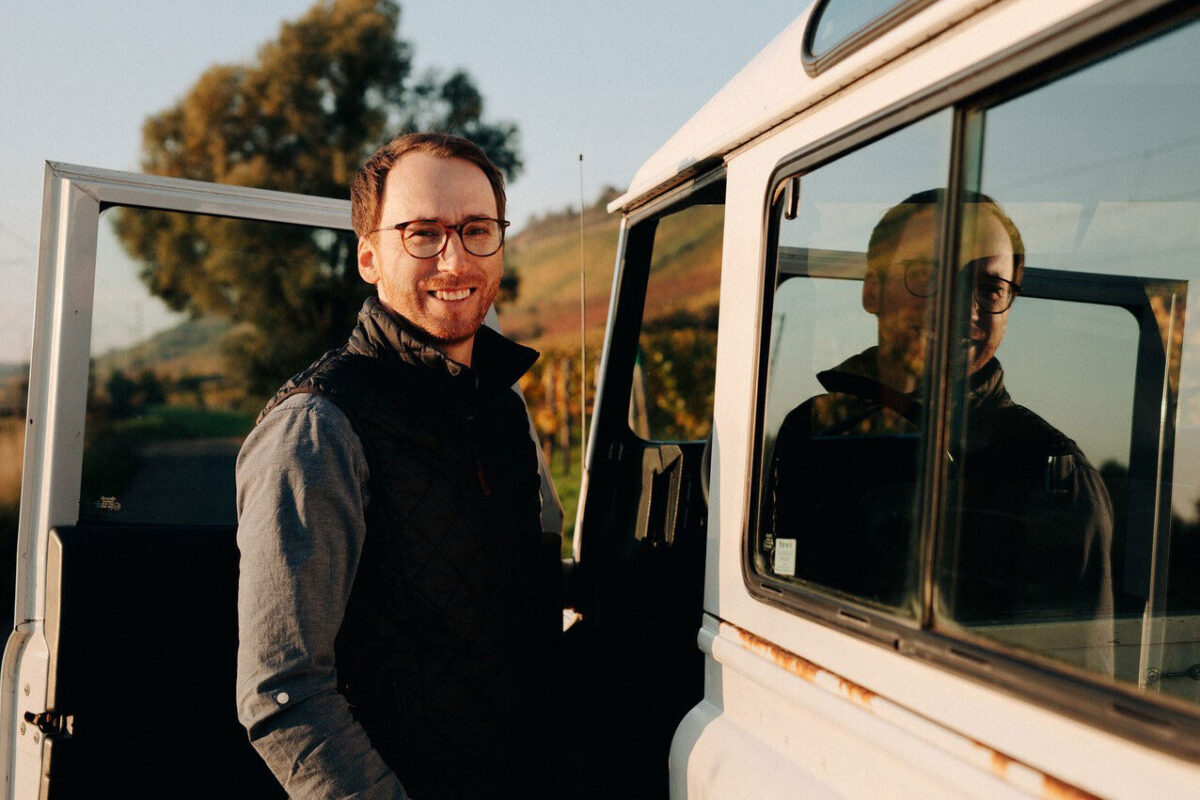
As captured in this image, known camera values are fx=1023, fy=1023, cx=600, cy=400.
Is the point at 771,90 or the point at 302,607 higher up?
the point at 771,90

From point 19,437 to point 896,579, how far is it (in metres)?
8.55

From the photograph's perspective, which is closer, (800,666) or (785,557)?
(800,666)

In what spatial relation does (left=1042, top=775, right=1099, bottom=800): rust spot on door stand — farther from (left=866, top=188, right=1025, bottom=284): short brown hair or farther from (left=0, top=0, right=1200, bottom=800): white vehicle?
(left=866, top=188, right=1025, bottom=284): short brown hair

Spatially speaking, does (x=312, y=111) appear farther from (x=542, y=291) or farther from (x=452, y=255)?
(x=452, y=255)

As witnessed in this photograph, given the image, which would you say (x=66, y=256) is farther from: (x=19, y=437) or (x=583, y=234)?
(x=19, y=437)

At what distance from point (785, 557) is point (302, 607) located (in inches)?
32.2

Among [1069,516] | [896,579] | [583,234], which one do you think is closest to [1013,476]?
[1069,516]

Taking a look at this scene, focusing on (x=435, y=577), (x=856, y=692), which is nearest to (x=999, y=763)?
(x=856, y=692)

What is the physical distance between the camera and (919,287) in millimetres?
1517

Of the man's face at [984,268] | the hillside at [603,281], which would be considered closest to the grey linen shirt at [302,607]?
the man's face at [984,268]

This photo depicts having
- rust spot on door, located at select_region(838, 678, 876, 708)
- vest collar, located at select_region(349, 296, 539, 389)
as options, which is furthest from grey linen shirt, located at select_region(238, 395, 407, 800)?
rust spot on door, located at select_region(838, 678, 876, 708)

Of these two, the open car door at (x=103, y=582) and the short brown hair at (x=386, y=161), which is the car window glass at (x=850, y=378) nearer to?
the short brown hair at (x=386, y=161)

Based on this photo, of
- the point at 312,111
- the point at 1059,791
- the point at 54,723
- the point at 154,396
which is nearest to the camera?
the point at 1059,791

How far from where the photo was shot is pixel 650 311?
297 cm
